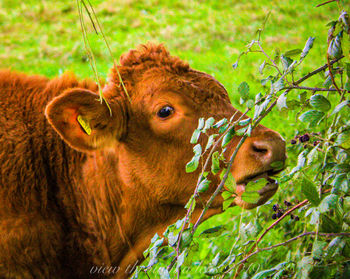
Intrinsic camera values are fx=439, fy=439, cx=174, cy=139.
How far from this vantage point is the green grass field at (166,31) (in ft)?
31.2

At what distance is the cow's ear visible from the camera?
305 cm

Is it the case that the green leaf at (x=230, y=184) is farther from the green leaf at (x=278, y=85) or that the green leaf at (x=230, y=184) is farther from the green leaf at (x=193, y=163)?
the green leaf at (x=278, y=85)

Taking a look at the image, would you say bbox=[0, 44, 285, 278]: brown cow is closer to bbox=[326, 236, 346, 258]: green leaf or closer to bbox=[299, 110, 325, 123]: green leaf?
bbox=[299, 110, 325, 123]: green leaf

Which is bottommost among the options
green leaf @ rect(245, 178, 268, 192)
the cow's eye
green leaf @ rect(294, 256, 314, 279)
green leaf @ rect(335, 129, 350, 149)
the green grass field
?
green leaf @ rect(294, 256, 314, 279)

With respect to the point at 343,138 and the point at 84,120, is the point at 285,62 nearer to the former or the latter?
the point at 343,138

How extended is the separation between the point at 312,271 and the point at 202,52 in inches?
355

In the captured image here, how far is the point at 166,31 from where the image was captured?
11.8 metres

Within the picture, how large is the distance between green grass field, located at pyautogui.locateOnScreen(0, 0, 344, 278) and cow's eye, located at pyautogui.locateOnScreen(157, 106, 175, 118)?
13.7ft

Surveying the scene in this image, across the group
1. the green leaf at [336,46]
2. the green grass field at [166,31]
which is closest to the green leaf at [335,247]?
the green leaf at [336,46]

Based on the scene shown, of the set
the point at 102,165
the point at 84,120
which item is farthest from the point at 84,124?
the point at 102,165

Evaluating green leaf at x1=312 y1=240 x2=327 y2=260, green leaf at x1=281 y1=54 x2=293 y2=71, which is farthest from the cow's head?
green leaf at x1=312 y1=240 x2=327 y2=260

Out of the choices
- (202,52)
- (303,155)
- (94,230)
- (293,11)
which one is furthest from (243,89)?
(293,11)

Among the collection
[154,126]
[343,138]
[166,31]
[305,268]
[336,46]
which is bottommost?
[305,268]

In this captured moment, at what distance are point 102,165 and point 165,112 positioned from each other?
2.15 feet
